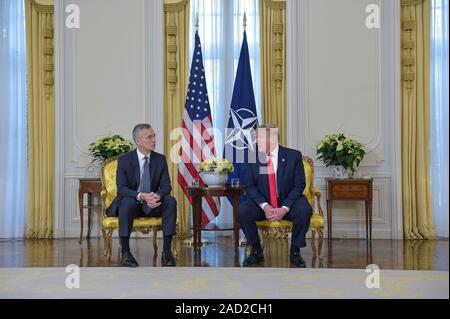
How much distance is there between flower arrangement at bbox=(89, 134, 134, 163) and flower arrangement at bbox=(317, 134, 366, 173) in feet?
7.65

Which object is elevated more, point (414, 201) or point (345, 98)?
point (345, 98)

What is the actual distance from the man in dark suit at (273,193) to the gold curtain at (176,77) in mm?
2062

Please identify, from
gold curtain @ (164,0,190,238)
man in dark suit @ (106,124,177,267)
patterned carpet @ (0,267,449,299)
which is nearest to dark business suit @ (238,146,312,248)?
patterned carpet @ (0,267,449,299)

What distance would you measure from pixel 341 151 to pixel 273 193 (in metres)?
1.59

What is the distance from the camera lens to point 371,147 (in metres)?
7.14

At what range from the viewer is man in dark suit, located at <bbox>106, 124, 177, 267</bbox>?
5102mm

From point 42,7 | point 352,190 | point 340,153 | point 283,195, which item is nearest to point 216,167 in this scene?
point 283,195

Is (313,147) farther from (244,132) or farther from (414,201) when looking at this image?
(414,201)

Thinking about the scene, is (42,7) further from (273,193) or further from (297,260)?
(297,260)

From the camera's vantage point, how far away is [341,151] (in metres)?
6.65

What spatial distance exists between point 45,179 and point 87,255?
1972 millimetres

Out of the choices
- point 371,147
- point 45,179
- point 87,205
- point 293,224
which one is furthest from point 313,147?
point 45,179

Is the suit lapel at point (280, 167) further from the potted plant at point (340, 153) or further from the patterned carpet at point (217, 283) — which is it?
the potted plant at point (340, 153)

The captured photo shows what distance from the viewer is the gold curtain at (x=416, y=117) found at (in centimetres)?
708
